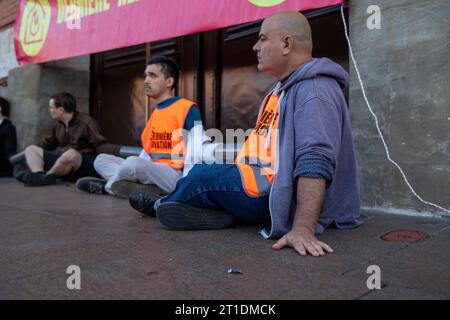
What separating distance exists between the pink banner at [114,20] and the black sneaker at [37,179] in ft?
5.09

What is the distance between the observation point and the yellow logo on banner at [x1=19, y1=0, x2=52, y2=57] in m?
5.77

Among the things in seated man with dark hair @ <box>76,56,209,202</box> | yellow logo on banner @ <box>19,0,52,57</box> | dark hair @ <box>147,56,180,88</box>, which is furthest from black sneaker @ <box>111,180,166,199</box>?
yellow logo on banner @ <box>19,0,52,57</box>

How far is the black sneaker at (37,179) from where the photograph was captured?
4.90 metres

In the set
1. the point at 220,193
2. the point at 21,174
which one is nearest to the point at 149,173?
the point at 220,193

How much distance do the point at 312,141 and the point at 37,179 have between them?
3.86 meters

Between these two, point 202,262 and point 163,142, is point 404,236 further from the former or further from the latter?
point 163,142

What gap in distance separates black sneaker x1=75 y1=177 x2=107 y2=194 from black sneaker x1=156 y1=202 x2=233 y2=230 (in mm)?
1953

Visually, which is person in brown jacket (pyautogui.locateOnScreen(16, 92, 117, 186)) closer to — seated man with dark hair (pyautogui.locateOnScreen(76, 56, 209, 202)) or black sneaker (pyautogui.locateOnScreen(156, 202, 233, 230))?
seated man with dark hair (pyautogui.locateOnScreen(76, 56, 209, 202))

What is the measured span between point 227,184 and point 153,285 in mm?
899

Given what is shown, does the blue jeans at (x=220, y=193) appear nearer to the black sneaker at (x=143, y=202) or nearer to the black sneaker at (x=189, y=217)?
the black sneaker at (x=189, y=217)

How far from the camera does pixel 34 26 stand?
19.5ft

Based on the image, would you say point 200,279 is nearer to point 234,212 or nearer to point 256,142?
point 234,212

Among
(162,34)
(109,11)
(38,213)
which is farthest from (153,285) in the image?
(109,11)

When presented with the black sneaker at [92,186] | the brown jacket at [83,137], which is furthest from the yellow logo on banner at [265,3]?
the brown jacket at [83,137]
